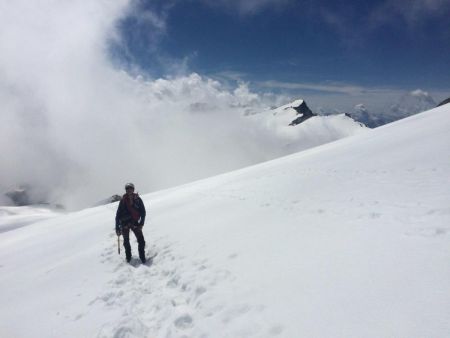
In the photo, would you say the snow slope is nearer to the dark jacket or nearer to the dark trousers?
the dark trousers

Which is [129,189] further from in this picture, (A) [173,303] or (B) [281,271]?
(B) [281,271]

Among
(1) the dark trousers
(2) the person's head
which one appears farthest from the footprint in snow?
(2) the person's head

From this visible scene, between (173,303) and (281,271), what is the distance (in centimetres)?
271

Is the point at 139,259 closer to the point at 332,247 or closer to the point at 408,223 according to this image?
the point at 332,247

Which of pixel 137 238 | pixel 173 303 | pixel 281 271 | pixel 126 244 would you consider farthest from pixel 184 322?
pixel 126 244

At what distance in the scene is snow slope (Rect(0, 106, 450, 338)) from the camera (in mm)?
5691

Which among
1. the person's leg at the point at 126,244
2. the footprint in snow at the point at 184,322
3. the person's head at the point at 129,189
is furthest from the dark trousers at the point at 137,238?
the footprint in snow at the point at 184,322

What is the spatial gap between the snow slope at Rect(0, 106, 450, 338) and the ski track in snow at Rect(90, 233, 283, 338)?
3cm

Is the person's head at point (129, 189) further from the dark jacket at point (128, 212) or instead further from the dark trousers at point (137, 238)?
the dark trousers at point (137, 238)

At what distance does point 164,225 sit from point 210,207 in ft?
7.69

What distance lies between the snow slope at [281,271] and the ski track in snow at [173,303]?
0.11 feet

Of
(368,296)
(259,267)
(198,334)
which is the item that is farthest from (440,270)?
(198,334)

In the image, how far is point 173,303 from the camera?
828cm

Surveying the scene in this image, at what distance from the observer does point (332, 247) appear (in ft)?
26.4
